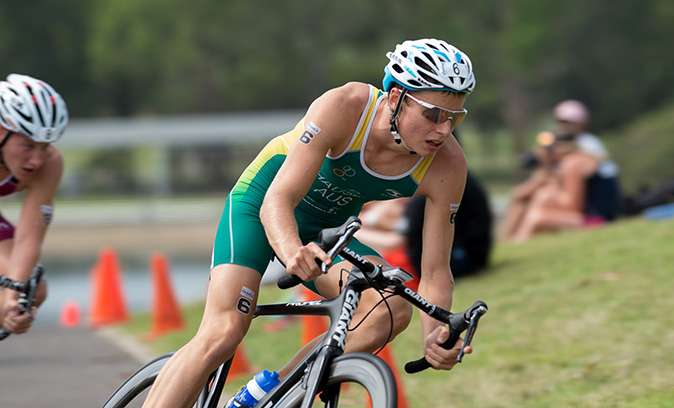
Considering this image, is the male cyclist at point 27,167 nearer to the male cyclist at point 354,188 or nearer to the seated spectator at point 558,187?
the male cyclist at point 354,188

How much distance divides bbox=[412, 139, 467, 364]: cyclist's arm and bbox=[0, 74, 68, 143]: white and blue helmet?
94.3 inches

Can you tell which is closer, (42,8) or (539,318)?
(539,318)

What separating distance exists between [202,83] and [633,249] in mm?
47696

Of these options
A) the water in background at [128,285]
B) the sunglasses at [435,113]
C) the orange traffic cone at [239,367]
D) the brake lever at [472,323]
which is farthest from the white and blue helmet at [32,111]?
the water in background at [128,285]

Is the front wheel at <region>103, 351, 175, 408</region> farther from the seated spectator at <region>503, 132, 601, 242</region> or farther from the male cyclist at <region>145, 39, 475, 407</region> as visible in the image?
the seated spectator at <region>503, 132, 601, 242</region>

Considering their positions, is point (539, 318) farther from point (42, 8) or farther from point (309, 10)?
point (42, 8)

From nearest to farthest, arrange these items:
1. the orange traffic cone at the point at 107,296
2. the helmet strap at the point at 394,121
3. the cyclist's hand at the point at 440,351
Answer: the cyclist's hand at the point at 440,351
the helmet strap at the point at 394,121
the orange traffic cone at the point at 107,296

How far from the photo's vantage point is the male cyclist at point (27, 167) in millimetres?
5223

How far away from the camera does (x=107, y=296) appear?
1134cm

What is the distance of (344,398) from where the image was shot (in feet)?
20.1

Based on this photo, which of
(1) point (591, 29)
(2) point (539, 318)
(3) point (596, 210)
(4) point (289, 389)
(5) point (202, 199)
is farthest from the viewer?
(1) point (591, 29)

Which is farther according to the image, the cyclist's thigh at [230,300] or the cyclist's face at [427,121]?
the cyclist's thigh at [230,300]

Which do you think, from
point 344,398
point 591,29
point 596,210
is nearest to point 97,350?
point 344,398

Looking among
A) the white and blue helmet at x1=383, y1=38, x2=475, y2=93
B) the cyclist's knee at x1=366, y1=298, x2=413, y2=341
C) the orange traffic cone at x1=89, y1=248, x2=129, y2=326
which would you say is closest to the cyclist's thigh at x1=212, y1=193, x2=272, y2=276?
the cyclist's knee at x1=366, y1=298, x2=413, y2=341
